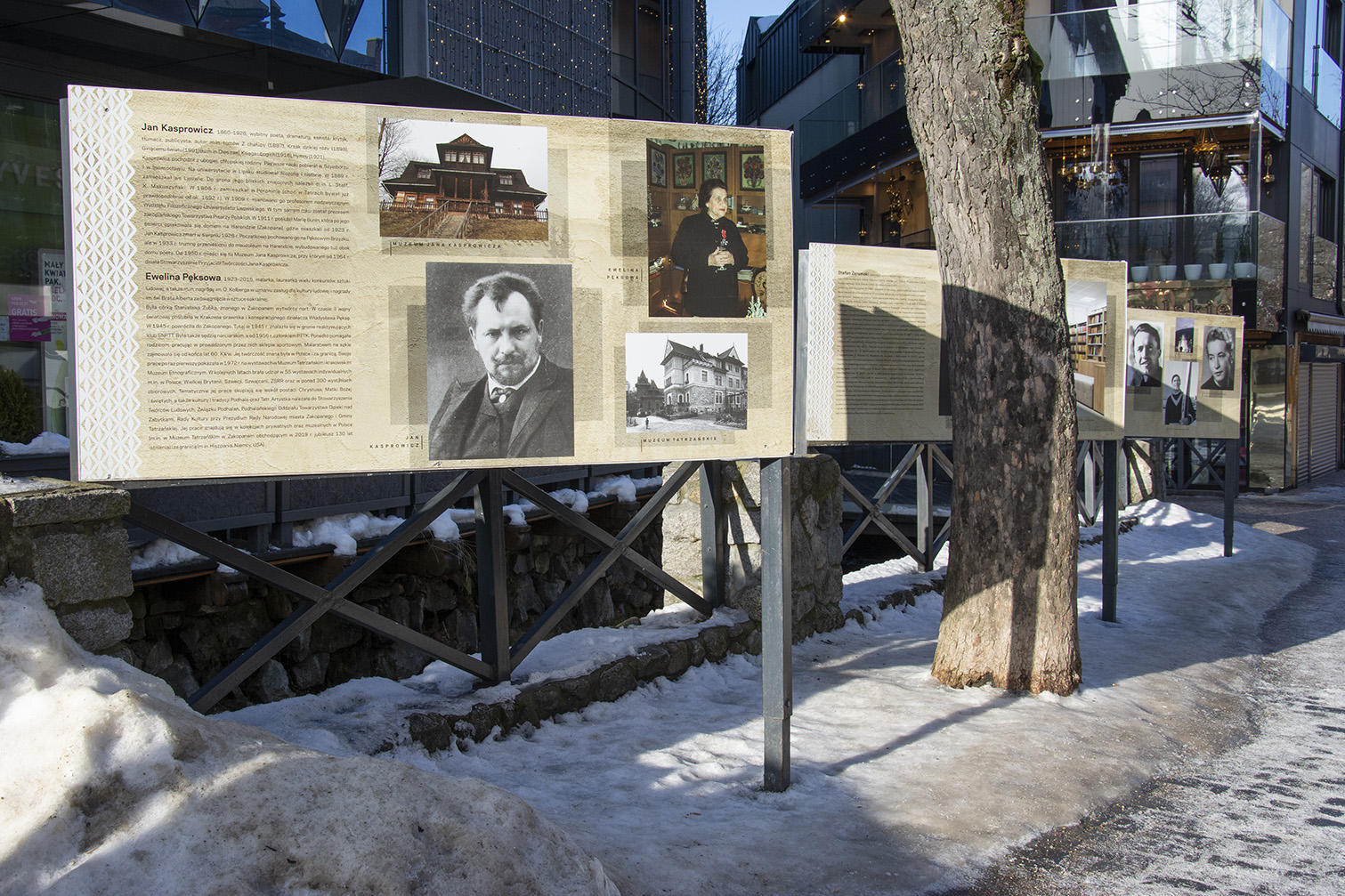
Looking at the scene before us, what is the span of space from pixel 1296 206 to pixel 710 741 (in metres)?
20.4

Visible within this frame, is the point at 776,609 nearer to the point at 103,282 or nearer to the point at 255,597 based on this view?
the point at 103,282

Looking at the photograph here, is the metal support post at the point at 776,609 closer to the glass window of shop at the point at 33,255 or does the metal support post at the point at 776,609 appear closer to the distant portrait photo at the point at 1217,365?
the glass window of shop at the point at 33,255

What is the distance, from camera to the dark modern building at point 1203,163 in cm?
1769

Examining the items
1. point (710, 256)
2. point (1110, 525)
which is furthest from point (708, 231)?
point (1110, 525)

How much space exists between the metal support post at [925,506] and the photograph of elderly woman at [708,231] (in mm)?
4968

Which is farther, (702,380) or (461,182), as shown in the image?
(702,380)

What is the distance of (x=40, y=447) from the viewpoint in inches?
253

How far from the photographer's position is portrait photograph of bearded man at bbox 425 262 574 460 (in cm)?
318

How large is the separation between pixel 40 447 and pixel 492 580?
3875mm

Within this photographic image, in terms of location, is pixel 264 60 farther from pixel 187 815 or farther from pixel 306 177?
pixel 187 815

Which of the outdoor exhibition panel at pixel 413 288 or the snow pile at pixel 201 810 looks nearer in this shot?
the snow pile at pixel 201 810

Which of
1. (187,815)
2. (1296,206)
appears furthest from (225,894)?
(1296,206)

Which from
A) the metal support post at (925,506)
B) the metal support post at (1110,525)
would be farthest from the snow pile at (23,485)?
the metal support post at (925,506)

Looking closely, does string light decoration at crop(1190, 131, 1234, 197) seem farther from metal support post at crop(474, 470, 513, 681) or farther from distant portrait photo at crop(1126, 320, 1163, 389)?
→ metal support post at crop(474, 470, 513, 681)
